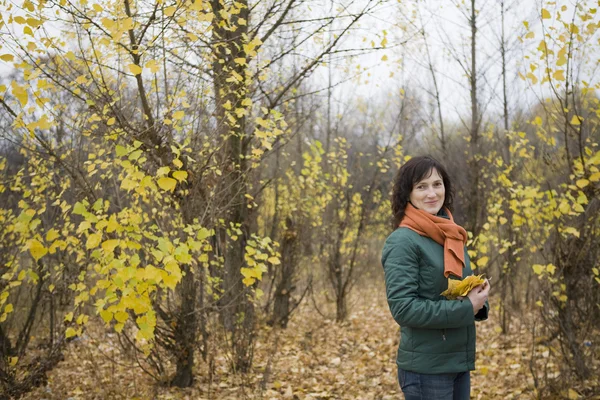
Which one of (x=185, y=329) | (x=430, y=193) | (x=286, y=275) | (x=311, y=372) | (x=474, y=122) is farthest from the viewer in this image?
(x=474, y=122)

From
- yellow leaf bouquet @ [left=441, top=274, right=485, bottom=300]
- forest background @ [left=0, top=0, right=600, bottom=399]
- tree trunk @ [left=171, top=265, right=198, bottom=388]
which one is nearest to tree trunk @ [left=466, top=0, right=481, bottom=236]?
forest background @ [left=0, top=0, right=600, bottom=399]

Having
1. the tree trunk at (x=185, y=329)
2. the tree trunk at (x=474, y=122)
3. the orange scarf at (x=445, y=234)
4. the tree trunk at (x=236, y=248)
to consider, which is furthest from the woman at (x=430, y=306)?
the tree trunk at (x=474, y=122)

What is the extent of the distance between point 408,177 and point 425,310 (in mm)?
581

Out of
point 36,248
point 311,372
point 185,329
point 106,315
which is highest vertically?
A: point 36,248

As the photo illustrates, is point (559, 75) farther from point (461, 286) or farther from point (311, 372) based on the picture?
point (311, 372)

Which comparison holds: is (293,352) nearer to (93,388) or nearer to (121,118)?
(93,388)

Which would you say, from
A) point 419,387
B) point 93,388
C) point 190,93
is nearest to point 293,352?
point 93,388

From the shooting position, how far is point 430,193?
1.97 metres

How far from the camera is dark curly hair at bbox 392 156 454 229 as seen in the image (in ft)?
6.54

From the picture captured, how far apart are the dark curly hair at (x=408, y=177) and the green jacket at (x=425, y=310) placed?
0.19 meters

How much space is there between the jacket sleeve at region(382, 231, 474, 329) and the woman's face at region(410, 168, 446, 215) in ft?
0.78

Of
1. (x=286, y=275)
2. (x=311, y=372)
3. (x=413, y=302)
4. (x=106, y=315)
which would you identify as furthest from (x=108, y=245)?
(x=286, y=275)

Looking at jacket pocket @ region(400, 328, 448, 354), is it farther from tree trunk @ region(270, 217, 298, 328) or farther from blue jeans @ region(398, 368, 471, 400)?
tree trunk @ region(270, 217, 298, 328)

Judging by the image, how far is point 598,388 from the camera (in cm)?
332
